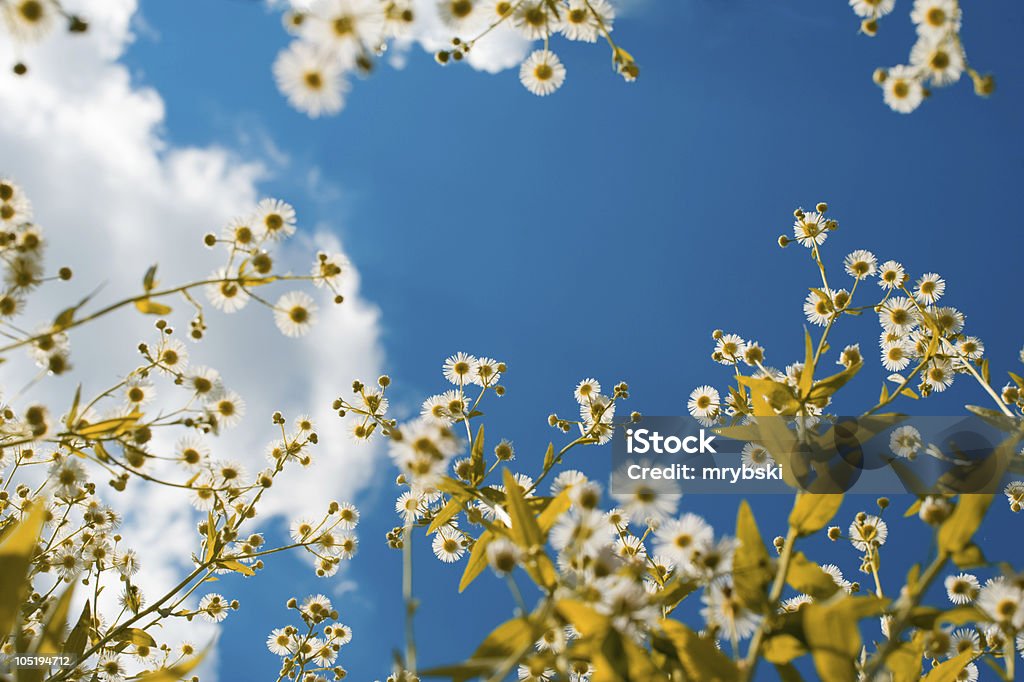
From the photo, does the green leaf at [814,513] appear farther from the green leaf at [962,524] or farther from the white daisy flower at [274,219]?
the white daisy flower at [274,219]

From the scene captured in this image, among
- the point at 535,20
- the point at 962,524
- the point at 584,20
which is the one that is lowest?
the point at 962,524

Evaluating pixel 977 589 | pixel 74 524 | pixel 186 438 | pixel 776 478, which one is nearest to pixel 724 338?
pixel 776 478

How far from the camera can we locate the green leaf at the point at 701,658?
1251 millimetres

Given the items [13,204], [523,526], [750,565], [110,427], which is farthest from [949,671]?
[13,204]

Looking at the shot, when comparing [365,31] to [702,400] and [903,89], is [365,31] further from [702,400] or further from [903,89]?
[702,400]

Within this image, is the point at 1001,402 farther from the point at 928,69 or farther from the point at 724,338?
the point at 928,69

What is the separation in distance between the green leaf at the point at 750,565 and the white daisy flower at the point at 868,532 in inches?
41.7

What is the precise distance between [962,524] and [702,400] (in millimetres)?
1685

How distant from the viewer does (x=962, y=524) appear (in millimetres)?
1290

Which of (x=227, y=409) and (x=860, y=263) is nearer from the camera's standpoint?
(x=227, y=409)

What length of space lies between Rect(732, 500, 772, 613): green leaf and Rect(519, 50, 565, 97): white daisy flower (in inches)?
55.4

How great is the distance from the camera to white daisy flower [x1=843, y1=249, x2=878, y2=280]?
3391 mm

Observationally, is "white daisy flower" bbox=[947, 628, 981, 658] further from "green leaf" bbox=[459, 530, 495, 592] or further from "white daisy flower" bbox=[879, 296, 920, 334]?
"green leaf" bbox=[459, 530, 495, 592]

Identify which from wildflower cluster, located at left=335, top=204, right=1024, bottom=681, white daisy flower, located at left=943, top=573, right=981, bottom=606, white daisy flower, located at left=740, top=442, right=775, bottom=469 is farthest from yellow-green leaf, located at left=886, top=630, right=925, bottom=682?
white daisy flower, located at left=740, top=442, right=775, bottom=469
